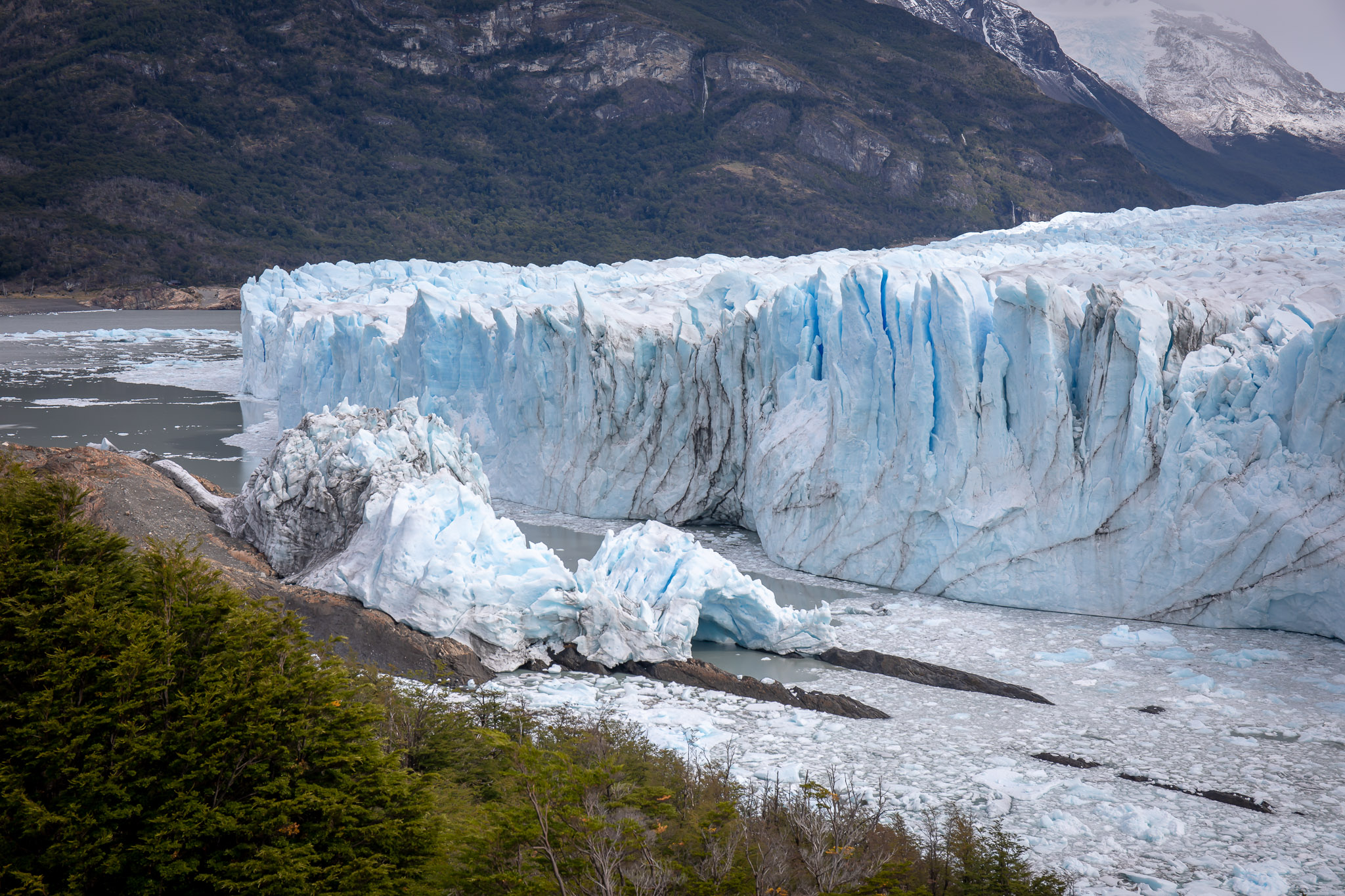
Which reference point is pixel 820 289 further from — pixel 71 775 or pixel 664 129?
pixel 664 129

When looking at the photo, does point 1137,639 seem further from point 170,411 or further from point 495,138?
point 495,138

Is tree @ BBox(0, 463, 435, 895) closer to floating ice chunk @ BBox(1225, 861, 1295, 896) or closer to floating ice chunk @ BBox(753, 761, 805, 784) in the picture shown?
floating ice chunk @ BBox(753, 761, 805, 784)

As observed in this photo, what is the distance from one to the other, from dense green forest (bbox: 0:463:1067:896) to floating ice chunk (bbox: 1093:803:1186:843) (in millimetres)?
990

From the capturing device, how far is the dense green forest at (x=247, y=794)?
3709mm

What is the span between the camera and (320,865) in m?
4.00

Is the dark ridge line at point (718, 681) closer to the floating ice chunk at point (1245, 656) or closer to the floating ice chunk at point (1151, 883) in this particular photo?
the floating ice chunk at point (1151, 883)

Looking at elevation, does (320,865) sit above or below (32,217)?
below

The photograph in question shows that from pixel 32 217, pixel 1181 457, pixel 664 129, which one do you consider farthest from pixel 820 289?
pixel 664 129

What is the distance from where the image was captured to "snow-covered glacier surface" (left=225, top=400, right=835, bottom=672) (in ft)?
28.5

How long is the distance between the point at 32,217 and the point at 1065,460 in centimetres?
5714

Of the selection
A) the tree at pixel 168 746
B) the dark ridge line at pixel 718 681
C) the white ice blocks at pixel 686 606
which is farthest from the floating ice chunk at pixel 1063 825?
the tree at pixel 168 746

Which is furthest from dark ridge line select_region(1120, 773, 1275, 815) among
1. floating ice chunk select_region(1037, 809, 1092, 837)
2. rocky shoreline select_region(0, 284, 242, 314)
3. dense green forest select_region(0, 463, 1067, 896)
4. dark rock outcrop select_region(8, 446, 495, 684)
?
rocky shoreline select_region(0, 284, 242, 314)

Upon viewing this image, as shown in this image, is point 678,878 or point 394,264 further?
point 394,264

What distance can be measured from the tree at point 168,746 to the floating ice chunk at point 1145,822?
13.5 feet
